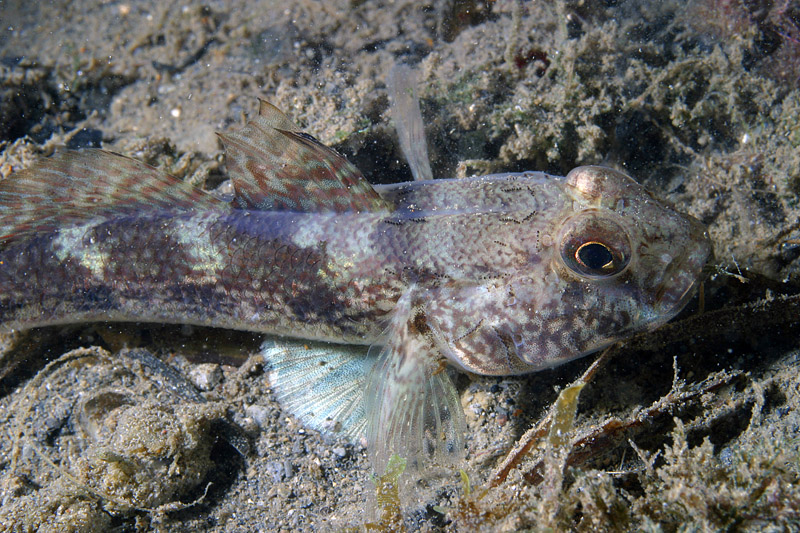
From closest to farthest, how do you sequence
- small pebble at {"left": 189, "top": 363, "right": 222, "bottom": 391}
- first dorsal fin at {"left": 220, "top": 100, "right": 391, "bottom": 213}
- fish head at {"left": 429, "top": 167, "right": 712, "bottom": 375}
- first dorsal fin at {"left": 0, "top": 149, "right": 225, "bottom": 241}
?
fish head at {"left": 429, "top": 167, "right": 712, "bottom": 375} → first dorsal fin at {"left": 220, "top": 100, "right": 391, "bottom": 213} → first dorsal fin at {"left": 0, "top": 149, "right": 225, "bottom": 241} → small pebble at {"left": 189, "top": 363, "right": 222, "bottom": 391}

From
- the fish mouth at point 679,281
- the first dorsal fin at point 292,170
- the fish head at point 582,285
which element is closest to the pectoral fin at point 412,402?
the fish head at point 582,285

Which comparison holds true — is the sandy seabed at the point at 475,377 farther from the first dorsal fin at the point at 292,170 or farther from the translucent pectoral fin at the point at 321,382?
the first dorsal fin at the point at 292,170

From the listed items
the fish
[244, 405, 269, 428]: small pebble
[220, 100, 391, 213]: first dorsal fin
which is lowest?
[244, 405, 269, 428]: small pebble

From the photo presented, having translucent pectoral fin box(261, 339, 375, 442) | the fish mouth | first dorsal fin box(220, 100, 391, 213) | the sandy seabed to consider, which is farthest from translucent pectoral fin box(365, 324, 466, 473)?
the fish mouth

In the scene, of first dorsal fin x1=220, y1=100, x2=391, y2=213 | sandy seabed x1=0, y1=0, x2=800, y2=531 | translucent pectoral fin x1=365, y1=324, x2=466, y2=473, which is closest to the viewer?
sandy seabed x1=0, y1=0, x2=800, y2=531

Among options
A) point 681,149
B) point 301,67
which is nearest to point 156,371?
point 301,67

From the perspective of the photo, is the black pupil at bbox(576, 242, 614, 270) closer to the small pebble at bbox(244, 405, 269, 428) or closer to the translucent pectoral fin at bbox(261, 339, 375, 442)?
the translucent pectoral fin at bbox(261, 339, 375, 442)

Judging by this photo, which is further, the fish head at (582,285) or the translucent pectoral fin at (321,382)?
the translucent pectoral fin at (321,382)
